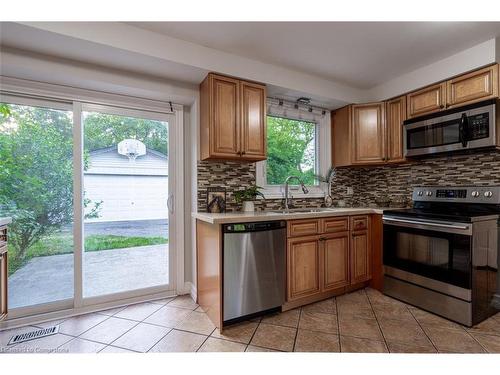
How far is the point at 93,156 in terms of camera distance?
2320mm

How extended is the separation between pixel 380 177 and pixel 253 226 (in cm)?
223

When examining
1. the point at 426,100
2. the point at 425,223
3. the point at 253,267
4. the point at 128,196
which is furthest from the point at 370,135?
the point at 128,196

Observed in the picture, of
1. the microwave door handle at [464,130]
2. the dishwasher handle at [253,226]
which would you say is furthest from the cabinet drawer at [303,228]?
the microwave door handle at [464,130]

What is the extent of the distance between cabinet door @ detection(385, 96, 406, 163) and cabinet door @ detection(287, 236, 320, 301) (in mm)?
1460

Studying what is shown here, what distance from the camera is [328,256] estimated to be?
2.44m

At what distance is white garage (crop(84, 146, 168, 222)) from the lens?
234cm

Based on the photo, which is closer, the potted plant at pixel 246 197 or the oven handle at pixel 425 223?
the oven handle at pixel 425 223

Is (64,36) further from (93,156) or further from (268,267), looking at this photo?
(268,267)

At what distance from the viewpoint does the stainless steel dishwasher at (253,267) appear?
193 centimetres

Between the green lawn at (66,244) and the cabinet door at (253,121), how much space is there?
136 centimetres

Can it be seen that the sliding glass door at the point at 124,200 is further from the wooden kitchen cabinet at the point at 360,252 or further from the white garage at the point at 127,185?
the wooden kitchen cabinet at the point at 360,252

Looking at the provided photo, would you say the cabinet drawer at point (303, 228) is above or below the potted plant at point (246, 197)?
below

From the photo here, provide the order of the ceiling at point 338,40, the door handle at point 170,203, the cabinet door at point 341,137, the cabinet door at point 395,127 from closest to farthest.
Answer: the ceiling at point 338,40, the door handle at point 170,203, the cabinet door at point 395,127, the cabinet door at point 341,137

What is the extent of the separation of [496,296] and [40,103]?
4397 millimetres
